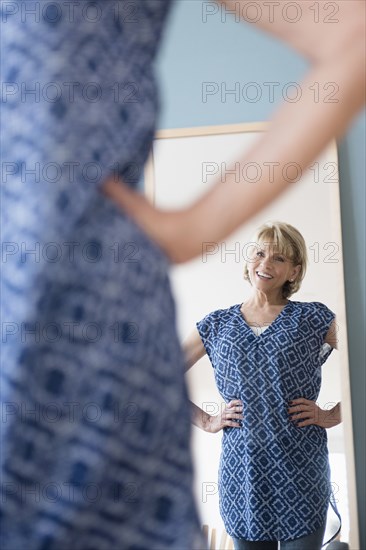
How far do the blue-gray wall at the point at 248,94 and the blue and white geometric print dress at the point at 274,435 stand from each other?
139mm

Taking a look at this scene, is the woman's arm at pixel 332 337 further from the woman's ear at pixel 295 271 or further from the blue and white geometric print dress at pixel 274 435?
the woman's ear at pixel 295 271

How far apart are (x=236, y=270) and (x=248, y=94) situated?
0.58 m

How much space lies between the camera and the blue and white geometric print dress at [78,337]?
36cm

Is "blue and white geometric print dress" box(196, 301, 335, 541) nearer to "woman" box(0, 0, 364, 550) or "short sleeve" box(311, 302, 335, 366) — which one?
"short sleeve" box(311, 302, 335, 366)

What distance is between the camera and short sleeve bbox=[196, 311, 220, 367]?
2.32 meters

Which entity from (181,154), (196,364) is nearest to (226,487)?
(196,364)

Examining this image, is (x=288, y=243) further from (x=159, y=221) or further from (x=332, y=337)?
(x=159, y=221)

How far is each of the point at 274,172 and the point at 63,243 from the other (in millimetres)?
108

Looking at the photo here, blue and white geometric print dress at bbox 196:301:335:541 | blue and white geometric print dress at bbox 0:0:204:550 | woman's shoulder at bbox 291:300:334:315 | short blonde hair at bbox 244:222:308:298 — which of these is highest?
short blonde hair at bbox 244:222:308:298

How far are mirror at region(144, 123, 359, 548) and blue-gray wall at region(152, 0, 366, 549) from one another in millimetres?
50

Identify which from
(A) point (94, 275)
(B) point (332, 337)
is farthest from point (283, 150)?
(B) point (332, 337)

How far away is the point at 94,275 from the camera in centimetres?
37

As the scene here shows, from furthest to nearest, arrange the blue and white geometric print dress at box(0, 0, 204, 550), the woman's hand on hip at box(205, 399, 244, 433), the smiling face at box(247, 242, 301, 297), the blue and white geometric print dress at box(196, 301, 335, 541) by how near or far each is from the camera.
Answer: the smiling face at box(247, 242, 301, 297)
the woman's hand on hip at box(205, 399, 244, 433)
the blue and white geometric print dress at box(196, 301, 335, 541)
the blue and white geometric print dress at box(0, 0, 204, 550)

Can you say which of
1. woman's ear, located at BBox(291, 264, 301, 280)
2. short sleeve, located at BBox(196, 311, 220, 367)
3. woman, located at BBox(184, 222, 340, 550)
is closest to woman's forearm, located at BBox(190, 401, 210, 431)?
woman, located at BBox(184, 222, 340, 550)
